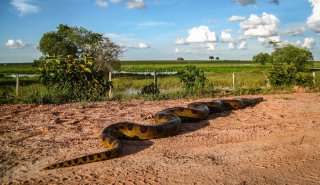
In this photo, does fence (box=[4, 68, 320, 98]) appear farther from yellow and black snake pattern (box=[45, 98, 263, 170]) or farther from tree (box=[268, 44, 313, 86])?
yellow and black snake pattern (box=[45, 98, 263, 170])

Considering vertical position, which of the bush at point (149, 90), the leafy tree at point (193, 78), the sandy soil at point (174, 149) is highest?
the leafy tree at point (193, 78)

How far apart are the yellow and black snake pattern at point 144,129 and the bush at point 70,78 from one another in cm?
477

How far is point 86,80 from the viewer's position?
12867mm

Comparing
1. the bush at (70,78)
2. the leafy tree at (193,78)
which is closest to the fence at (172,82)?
the bush at (70,78)

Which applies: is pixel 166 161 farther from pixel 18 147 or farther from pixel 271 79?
pixel 271 79

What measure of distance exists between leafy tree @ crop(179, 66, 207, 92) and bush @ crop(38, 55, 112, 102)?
4.31 m

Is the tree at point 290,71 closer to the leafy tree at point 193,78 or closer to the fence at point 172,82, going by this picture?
the fence at point 172,82

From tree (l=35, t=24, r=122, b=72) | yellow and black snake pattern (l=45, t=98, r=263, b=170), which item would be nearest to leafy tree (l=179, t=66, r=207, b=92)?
yellow and black snake pattern (l=45, t=98, r=263, b=170)

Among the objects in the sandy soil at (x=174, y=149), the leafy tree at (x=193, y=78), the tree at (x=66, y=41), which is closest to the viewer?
the sandy soil at (x=174, y=149)

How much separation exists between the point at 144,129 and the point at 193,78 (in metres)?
8.88

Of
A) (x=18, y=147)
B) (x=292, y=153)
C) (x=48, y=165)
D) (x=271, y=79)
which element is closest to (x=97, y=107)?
(x=18, y=147)

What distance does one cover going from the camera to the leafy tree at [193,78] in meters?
15.2

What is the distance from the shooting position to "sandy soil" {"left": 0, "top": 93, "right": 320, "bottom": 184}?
4.62 m

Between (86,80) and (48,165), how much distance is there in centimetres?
810
